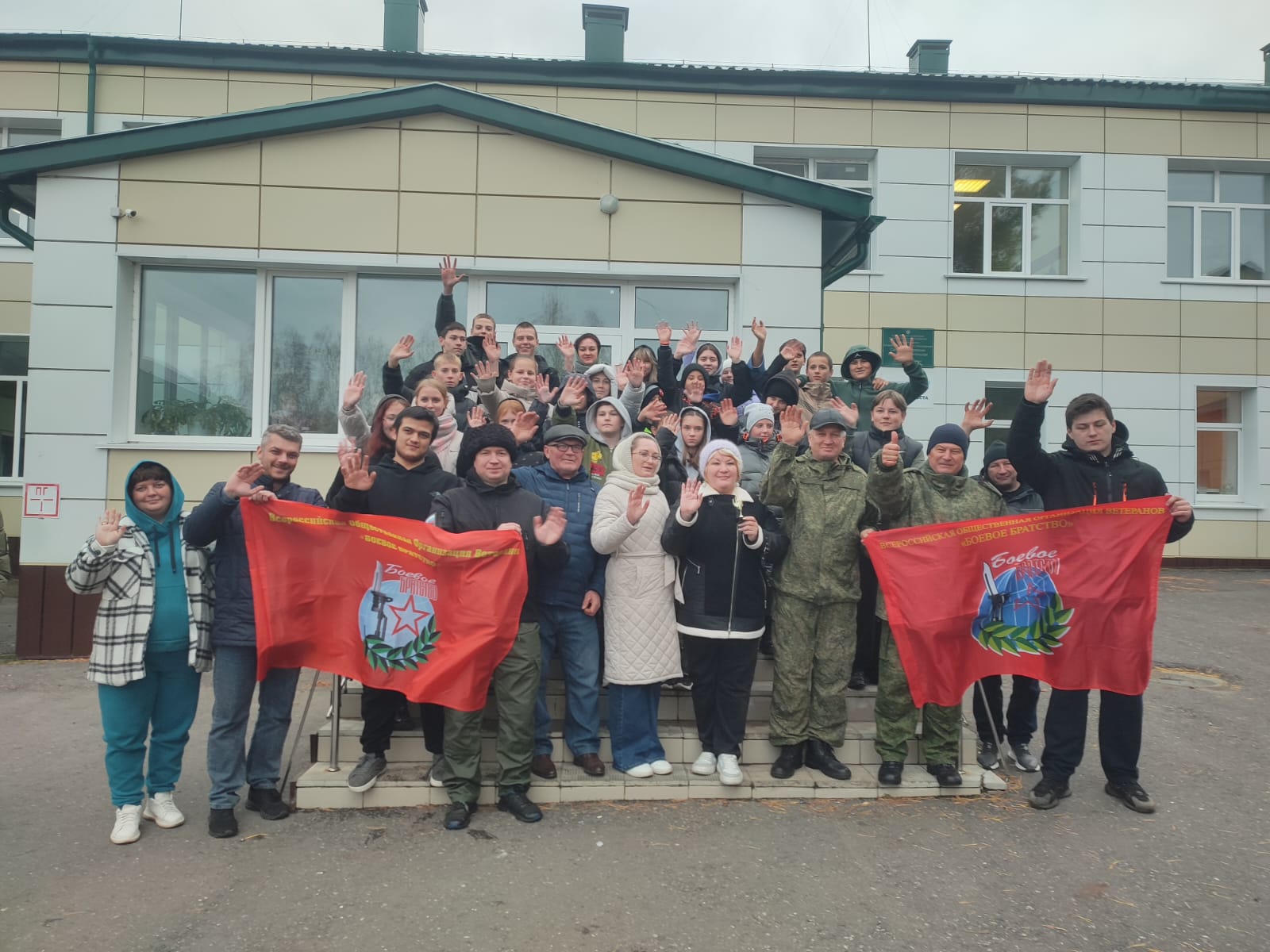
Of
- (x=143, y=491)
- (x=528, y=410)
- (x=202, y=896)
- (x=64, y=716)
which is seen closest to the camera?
(x=202, y=896)

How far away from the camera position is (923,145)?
14.9 metres

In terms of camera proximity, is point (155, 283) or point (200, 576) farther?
point (155, 283)

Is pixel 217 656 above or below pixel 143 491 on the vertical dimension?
below

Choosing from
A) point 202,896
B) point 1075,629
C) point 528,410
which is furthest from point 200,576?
point 1075,629

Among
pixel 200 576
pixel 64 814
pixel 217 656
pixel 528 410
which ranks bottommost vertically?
pixel 64 814

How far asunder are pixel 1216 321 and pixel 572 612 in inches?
607

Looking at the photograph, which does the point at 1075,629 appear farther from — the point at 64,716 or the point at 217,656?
the point at 64,716

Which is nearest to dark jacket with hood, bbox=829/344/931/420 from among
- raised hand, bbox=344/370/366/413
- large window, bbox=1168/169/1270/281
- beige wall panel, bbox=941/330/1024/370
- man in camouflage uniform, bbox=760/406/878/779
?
man in camouflage uniform, bbox=760/406/878/779

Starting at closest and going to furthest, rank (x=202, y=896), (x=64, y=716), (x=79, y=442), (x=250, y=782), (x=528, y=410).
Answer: (x=202, y=896), (x=250, y=782), (x=528, y=410), (x=64, y=716), (x=79, y=442)

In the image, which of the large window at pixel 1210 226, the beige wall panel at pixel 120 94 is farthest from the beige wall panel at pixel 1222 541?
the beige wall panel at pixel 120 94

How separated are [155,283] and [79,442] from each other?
1836 mm

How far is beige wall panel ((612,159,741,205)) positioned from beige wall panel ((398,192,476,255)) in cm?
158

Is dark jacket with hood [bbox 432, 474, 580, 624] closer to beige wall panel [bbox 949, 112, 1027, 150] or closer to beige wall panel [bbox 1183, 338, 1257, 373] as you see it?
beige wall panel [bbox 949, 112, 1027, 150]

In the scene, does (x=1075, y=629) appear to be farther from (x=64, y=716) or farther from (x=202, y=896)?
(x=64, y=716)
